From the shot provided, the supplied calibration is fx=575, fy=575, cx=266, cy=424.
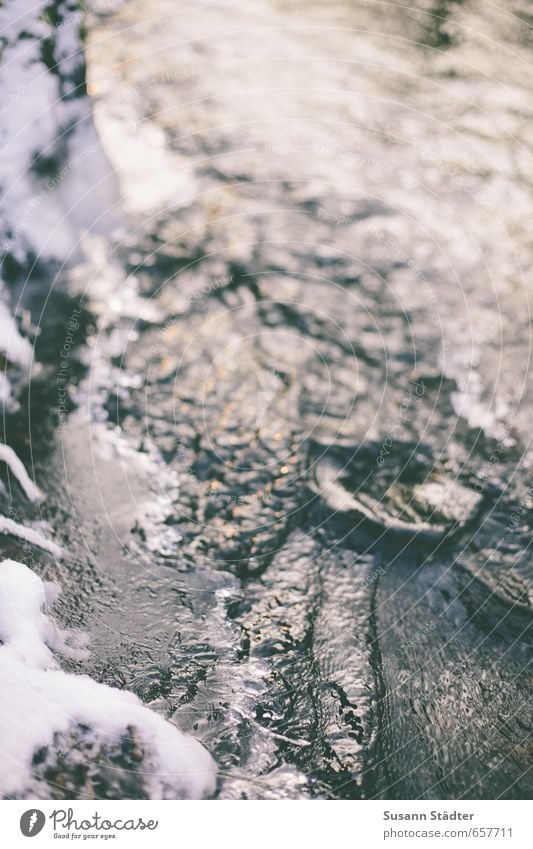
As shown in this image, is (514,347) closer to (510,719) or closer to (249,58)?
(510,719)

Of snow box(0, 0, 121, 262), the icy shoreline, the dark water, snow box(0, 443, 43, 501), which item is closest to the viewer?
the icy shoreline

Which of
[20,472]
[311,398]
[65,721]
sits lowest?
[65,721]

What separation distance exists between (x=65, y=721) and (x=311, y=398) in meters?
0.98

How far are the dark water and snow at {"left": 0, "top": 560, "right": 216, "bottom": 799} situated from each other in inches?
1.4

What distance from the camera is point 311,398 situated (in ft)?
5.37

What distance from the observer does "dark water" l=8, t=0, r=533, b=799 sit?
1159mm

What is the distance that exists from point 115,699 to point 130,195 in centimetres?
148

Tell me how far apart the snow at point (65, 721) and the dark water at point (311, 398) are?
35 mm
